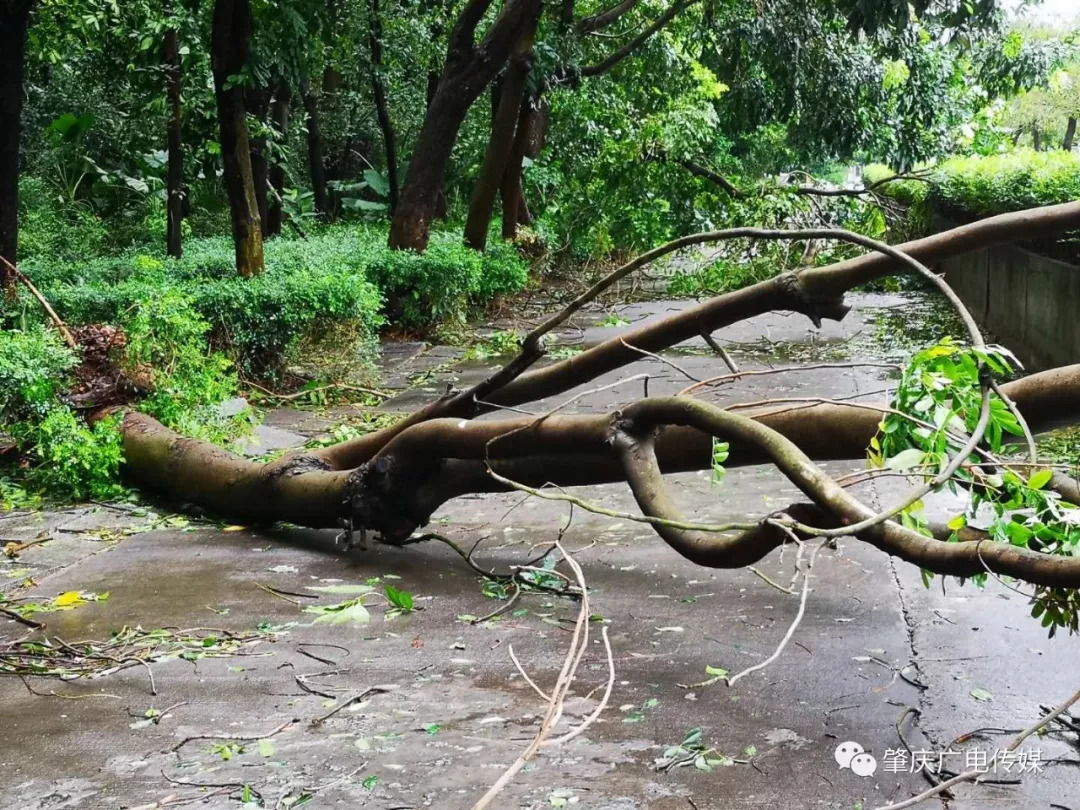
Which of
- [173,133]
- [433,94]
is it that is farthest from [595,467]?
[433,94]

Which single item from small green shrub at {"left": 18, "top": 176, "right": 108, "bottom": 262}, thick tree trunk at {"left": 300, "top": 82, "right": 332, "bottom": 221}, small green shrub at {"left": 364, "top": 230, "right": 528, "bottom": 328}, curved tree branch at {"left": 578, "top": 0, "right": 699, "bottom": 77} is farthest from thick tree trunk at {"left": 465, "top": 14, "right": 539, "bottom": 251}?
thick tree trunk at {"left": 300, "top": 82, "right": 332, "bottom": 221}

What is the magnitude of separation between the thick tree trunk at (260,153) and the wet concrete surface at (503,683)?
21.7ft

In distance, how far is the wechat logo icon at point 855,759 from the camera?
3171 mm

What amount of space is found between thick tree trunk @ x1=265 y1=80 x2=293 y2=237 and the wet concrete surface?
10502mm

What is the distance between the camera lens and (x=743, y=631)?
4.38 m

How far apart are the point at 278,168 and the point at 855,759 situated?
16.6 m

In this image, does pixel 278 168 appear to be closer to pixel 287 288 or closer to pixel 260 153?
pixel 260 153

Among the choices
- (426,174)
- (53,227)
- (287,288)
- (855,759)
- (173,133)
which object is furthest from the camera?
(53,227)

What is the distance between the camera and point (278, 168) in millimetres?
18234

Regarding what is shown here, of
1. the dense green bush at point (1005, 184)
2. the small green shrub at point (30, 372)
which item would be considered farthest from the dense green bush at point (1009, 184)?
the small green shrub at point (30, 372)

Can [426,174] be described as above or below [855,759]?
above

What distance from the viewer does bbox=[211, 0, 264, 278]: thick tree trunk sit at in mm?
10234

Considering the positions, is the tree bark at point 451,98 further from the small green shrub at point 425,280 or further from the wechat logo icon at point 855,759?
the wechat logo icon at point 855,759

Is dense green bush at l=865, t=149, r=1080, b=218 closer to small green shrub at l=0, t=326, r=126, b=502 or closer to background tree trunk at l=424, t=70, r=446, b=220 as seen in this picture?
small green shrub at l=0, t=326, r=126, b=502
